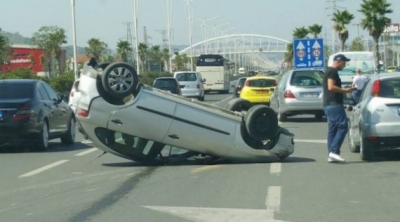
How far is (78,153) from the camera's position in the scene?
62.2ft

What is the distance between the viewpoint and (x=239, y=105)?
1639cm

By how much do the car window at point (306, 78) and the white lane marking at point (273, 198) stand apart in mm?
16549

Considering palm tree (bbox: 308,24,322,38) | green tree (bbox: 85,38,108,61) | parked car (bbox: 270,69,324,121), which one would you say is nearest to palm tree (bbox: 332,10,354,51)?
palm tree (bbox: 308,24,322,38)

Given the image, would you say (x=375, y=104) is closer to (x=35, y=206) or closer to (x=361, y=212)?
(x=361, y=212)

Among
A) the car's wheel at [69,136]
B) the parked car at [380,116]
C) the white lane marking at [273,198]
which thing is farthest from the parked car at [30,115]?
the white lane marking at [273,198]

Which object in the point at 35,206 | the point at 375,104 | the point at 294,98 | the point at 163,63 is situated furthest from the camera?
the point at 163,63

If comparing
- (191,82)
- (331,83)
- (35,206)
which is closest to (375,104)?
(331,83)

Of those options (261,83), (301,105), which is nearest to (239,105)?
(301,105)

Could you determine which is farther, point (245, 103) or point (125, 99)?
point (245, 103)

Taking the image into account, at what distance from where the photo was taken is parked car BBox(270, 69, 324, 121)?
28.3m

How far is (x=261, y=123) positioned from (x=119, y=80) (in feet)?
8.29

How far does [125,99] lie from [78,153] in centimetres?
457

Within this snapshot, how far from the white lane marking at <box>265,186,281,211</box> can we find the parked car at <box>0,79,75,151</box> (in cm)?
839

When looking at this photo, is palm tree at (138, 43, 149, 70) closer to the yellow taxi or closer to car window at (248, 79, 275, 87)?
car window at (248, 79, 275, 87)
